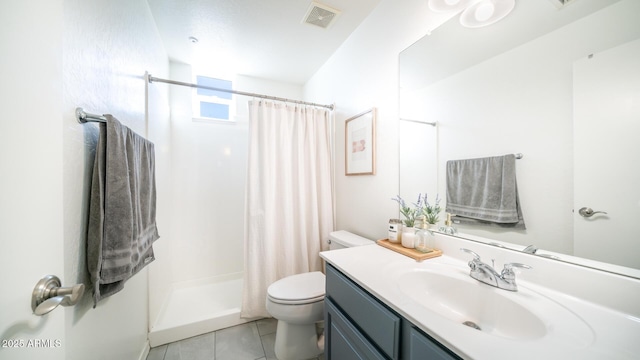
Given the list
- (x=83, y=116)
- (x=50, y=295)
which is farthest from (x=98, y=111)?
(x=50, y=295)

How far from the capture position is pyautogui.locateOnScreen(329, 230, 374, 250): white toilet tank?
1.52 meters

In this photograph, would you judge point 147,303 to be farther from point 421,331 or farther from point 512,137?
point 512,137

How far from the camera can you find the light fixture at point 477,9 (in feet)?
2.93

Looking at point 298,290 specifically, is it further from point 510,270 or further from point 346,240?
point 510,270

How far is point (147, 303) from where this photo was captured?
4.85 feet

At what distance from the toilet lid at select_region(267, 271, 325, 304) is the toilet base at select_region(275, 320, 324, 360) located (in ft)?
0.73

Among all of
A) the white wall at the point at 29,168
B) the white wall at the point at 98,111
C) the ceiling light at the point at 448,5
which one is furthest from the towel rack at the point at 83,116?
the ceiling light at the point at 448,5

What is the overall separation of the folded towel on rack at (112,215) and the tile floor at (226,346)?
92cm

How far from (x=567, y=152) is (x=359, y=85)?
1.32m

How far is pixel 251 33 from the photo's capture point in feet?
5.65

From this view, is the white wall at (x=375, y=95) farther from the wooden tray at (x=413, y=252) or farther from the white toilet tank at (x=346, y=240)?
the wooden tray at (x=413, y=252)

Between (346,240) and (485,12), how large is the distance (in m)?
1.51

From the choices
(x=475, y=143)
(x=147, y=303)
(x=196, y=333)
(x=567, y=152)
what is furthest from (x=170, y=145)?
(x=567, y=152)

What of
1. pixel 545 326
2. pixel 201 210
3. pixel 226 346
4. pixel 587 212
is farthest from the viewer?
pixel 201 210
